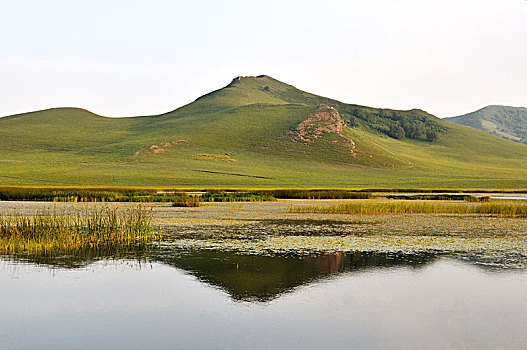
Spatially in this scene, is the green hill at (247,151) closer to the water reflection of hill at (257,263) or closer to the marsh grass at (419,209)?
the marsh grass at (419,209)

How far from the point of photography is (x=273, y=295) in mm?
14391

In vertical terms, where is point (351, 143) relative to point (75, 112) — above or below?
below

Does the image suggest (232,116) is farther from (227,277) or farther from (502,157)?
(227,277)

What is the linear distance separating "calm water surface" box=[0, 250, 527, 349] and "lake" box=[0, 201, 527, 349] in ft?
0.13

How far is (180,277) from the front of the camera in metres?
16.6

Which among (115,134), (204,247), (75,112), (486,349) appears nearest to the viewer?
(486,349)

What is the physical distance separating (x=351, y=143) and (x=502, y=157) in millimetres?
51123

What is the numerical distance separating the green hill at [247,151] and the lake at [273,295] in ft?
226

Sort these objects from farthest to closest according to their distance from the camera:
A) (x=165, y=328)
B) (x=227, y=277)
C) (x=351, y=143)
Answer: (x=351, y=143), (x=227, y=277), (x=165, y=328)

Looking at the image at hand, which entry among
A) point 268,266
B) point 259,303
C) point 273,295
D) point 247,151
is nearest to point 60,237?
point 268,266

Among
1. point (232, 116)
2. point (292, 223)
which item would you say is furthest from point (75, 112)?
point (292, 223)

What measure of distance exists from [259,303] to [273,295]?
0.89 meters

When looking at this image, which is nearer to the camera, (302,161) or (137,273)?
(137,273)

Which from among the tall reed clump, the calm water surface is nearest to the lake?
the calm water surface
